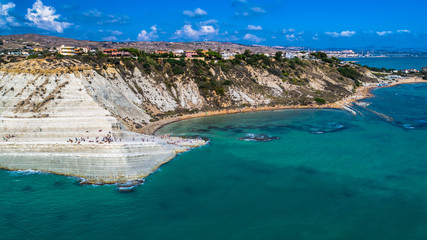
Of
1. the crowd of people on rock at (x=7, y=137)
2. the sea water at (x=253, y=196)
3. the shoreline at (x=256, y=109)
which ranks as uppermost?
the crowd of people on rock at (x=7, y=137)

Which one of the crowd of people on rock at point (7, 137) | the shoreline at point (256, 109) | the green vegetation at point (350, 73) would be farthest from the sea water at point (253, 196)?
the green vegetation at point (350, 73)

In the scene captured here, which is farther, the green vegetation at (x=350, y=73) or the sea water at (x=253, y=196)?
the green vegetation at (x=350, y=73)

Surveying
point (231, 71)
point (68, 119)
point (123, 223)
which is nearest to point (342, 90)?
point (231, 71)

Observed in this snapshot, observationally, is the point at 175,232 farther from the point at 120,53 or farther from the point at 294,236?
the point at 120,53

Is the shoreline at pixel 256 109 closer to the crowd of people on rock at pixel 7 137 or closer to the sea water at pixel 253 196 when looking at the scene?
the sea water at pixel 253 196

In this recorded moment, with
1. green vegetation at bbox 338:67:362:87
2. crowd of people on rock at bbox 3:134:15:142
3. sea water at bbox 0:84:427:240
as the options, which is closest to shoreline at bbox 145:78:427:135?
green vegetation at bbox 338:67:362:87

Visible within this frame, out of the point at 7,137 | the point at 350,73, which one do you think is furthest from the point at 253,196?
the point at 350,73

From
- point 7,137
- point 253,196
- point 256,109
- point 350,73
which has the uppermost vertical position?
point 350,73

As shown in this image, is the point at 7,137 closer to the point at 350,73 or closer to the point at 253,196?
the point at 253,196
